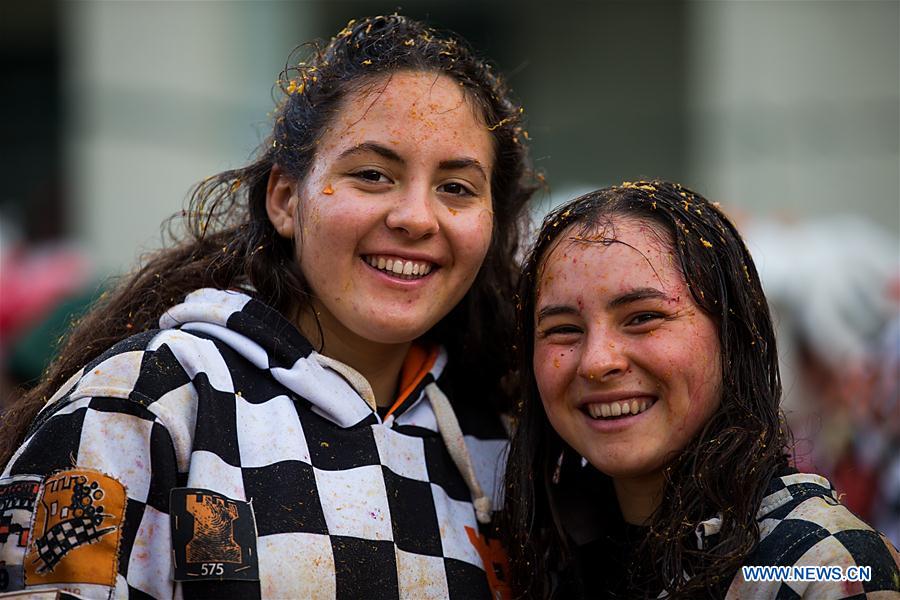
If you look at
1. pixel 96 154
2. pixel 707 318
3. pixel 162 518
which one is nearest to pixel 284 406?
pixel 162 518

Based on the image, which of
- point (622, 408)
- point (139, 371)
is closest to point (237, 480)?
point (139, 371)

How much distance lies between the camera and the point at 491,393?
2.79m

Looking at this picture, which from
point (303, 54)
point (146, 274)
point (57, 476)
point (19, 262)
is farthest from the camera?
point (19, 262)

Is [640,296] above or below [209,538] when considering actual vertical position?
above

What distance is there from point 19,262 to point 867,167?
270 inches

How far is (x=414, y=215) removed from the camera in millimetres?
2350

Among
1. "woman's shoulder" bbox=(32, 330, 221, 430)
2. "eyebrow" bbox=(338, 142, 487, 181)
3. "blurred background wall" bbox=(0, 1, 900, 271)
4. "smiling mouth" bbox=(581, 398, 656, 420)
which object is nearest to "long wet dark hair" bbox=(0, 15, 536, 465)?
"eyebrow" bbox=(338, 142, 487, 181)

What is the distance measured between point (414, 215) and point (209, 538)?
0.77 m

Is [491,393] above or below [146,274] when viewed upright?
below

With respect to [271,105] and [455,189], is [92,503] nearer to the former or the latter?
[455,189]

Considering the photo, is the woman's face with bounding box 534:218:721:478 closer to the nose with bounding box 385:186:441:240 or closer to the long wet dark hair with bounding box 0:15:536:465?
the nose with bounding box 385:186:441:240

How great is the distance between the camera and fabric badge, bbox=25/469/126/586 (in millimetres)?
1911

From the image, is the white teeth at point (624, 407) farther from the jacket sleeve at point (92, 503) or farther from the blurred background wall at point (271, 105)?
the blurred background wall at point (271, 105)

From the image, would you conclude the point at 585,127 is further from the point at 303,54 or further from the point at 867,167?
the point at 303,54
